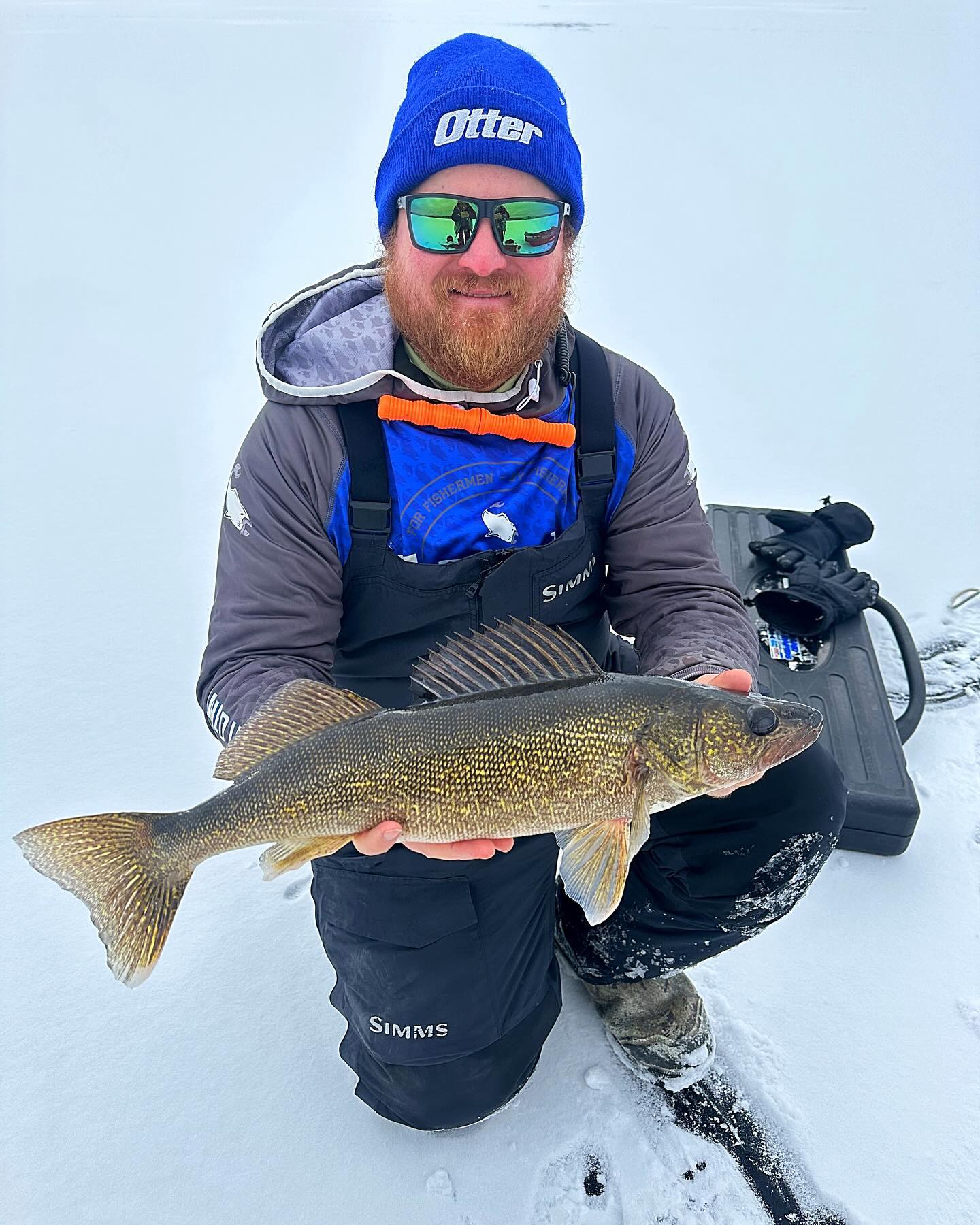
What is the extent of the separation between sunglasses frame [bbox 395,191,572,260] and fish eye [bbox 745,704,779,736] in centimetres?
142

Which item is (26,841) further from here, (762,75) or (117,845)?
(762,75)

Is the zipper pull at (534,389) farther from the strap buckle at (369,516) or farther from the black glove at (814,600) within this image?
the black glove at (814,600)

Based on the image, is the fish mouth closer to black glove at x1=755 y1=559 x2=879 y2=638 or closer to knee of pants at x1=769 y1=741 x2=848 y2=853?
knee of pants at x1=769 y1=741 x2=848 y2=853

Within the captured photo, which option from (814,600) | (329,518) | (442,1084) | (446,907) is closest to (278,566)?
(329,518)

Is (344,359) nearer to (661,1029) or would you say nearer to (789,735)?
(789,735)

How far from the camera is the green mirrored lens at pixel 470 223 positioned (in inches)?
93.9

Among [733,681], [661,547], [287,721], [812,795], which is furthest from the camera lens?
[661,547]

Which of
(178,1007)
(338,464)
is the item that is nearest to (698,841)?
(338,464)

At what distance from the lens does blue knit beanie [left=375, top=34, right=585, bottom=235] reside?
2.36 metres

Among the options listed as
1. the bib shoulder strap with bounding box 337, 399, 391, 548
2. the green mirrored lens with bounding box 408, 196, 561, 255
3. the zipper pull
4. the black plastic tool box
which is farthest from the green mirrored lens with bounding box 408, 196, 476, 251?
the black plastic tool box

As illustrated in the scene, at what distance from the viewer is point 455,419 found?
2406 mm

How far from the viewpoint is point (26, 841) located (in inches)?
76.8

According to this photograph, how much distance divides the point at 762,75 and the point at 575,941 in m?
11.6

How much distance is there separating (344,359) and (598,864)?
1541 mm
